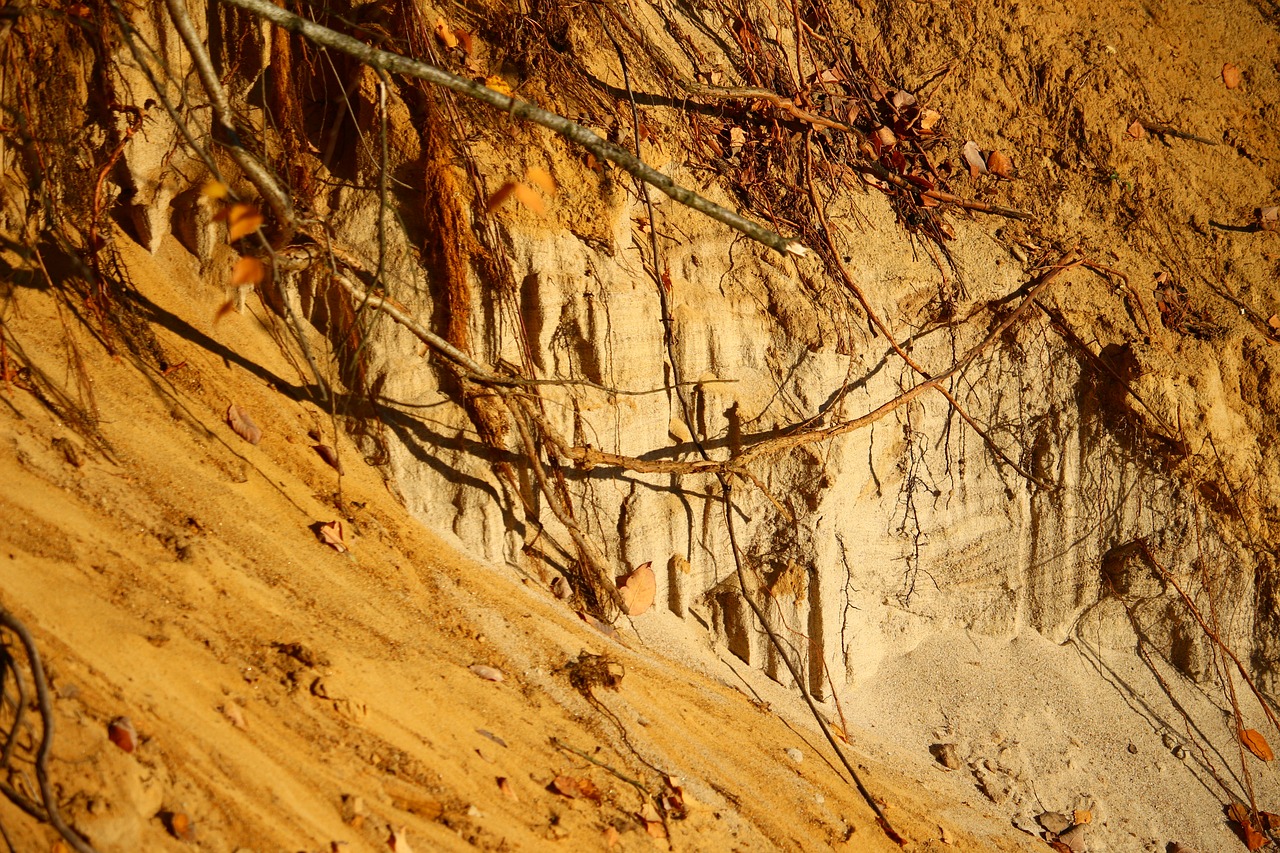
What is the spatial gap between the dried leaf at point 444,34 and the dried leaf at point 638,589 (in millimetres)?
2351

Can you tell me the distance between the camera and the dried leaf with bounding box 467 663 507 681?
128 inches

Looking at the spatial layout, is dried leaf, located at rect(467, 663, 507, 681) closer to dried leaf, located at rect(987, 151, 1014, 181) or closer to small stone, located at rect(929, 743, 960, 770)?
small stone, located at rect(929, 743, 960, 770)

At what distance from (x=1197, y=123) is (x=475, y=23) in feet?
13.6

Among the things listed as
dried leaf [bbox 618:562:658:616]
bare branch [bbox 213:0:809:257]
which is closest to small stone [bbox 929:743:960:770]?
dried leaf [bbox 618:562:658:616]

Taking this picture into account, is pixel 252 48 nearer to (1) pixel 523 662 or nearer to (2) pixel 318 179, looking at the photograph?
(2) pixel 318 179

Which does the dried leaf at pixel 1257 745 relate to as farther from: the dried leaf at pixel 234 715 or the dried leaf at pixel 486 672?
the dried leaf at pixel 234 715

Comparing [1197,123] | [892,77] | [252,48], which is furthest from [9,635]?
[1197,123]

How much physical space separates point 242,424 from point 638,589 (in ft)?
5.86

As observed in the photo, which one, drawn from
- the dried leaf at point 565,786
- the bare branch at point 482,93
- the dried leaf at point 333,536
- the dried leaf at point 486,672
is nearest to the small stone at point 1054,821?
the dried leaf at point 565,786

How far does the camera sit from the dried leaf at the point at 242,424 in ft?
11.1

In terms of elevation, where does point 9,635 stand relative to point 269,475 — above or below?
below

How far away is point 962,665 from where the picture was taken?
4750mm

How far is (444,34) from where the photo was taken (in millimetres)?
3734

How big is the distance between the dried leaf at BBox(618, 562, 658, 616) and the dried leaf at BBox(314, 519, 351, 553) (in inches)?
49.8
